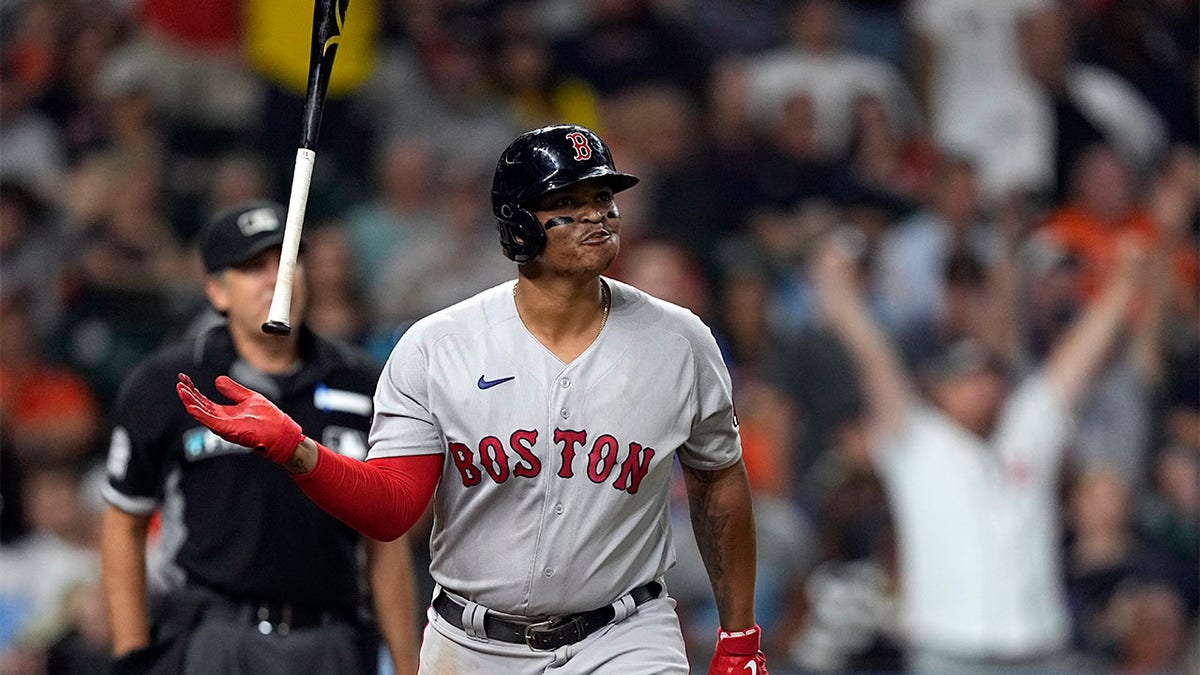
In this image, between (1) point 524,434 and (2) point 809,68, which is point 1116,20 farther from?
(1) point 524,434

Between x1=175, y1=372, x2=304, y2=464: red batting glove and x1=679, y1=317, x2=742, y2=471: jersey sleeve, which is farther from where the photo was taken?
x1=679, y1=317, x2=742, y2=471: jersey sleeve

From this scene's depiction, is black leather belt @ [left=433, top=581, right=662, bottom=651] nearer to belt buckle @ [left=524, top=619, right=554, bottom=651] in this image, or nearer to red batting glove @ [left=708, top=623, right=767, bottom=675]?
belt buckle @ [left=524, top=619, right=554, bottom=651]

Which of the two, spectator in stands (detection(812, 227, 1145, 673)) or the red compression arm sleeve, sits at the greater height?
the red compression arm sleeve

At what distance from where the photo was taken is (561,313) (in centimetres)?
347

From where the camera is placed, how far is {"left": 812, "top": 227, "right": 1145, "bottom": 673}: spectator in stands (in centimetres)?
802

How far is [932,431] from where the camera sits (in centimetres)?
822

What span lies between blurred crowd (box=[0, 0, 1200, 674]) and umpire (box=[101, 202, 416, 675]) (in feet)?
11.4

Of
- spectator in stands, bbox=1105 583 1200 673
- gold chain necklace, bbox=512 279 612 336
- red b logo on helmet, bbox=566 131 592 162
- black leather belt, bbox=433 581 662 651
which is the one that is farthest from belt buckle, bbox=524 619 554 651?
spectator in stands, bbox=1105 583 1200 673

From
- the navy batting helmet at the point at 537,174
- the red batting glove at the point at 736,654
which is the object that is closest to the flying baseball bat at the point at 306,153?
the navy batting helmet at the point at 537,174

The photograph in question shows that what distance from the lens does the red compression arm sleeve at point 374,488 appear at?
316cm

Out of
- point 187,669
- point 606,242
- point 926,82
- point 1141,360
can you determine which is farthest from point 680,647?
point 926,82

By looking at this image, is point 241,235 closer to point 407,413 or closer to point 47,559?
point 407,413

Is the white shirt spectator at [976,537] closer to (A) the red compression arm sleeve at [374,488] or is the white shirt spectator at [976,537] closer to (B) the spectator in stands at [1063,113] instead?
(B) the spectator in stands at [1063,113]

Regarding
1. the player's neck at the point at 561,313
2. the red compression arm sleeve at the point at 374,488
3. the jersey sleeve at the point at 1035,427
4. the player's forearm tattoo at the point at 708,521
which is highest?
the player's neck at the point at 561,313
